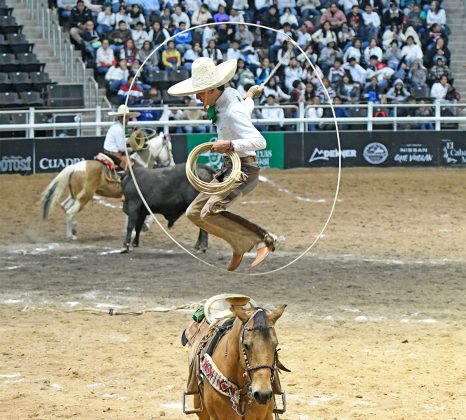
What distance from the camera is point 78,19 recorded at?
85.1 ft

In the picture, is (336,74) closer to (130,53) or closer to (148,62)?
(148,62)

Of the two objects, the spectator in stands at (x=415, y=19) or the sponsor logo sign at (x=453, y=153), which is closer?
the sponsor logo sign at (x=453, y=153)

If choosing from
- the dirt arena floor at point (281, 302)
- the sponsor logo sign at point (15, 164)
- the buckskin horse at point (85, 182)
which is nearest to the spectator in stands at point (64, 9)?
the sponsor logo sign at point (15, 164)

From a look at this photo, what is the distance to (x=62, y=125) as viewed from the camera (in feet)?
74.1

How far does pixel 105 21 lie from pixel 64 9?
1259 mm

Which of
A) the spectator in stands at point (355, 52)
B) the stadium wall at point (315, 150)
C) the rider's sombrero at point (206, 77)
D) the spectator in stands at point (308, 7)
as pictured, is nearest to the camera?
the rider's sombrero at point (206, 77)

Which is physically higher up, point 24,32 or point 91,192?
point 24,32

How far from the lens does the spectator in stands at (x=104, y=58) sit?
25.1 meters

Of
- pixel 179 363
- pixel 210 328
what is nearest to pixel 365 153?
pixel 179 363

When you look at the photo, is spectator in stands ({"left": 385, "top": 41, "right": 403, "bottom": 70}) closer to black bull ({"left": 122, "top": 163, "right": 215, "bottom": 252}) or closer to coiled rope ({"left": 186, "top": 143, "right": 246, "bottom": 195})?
black bull ({"left": 122, "top": 163, "right": 215, "bottom": 252})

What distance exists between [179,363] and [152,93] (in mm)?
14478

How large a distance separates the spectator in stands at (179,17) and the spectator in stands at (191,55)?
68 centimetres

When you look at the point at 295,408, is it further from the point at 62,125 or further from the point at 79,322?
the point at 62,125

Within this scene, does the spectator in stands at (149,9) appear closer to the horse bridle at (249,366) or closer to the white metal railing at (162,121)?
the white metal railing at (162,121)
